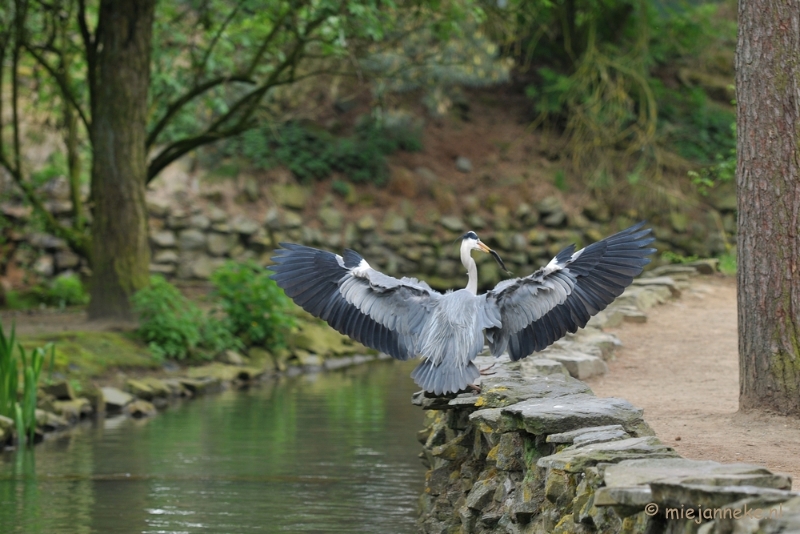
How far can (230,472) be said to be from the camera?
8070mm

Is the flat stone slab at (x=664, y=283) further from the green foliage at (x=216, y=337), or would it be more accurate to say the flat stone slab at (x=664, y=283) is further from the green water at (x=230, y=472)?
the green foliage at (x=216, y=337)

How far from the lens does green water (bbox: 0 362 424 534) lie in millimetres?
6691

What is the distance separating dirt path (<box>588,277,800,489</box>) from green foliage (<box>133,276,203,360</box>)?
5525mm

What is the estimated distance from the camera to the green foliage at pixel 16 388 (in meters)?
8.62

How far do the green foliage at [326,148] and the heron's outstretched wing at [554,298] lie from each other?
14261mm

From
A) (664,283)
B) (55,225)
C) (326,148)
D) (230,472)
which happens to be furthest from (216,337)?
(326,148)

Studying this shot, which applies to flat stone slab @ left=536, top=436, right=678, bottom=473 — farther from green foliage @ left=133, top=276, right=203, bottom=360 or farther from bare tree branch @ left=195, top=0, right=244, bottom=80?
bare tree branch @ left=195, top=0, right=244, bottom=80

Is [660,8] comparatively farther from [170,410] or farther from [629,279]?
[629,279]

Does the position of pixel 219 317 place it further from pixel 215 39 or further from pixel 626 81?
pixel 626 81

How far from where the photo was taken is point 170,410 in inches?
433

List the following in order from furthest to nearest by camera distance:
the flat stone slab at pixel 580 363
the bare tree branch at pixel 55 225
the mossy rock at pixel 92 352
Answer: the bare tree branch at pixel 55 225 < the mossy rock at pixel 92 352 < the flat stone slab at pixel 580 363

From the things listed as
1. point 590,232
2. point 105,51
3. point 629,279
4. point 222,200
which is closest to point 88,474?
point 629,279

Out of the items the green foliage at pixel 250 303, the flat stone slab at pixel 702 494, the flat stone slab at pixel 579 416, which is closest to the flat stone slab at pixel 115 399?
the green foliage at pixel 250 303

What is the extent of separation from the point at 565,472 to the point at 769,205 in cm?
241
